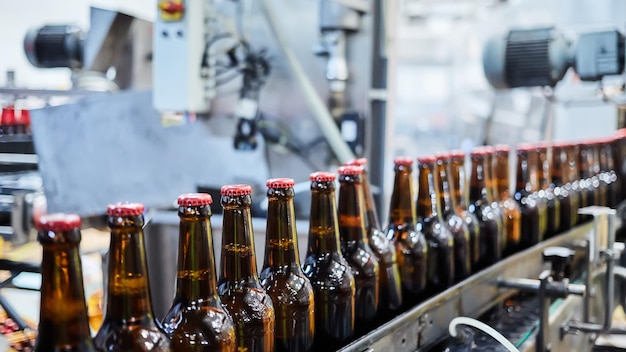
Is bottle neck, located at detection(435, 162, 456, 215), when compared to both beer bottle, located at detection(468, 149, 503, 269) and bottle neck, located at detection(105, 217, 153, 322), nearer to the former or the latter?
beer bottle, located at detection(468, 149, 503, 269)

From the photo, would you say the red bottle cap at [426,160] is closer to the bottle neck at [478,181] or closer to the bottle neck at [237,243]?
the bottle neck at [478,181]

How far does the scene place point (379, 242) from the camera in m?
0.96

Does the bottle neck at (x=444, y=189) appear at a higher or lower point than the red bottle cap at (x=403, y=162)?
lower

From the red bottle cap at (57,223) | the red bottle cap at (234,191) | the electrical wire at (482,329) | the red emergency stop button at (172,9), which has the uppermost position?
the red emergency stop button at (172,9)

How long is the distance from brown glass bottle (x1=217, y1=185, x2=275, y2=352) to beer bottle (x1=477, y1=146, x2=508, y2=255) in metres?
0.76

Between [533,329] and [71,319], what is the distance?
0.93 m

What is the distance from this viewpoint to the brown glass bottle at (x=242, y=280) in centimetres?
66

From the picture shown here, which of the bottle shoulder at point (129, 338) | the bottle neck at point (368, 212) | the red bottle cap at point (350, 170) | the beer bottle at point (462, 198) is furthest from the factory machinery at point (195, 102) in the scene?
the bottle shoulder at point (129, 338)

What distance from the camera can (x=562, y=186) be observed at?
170 cm

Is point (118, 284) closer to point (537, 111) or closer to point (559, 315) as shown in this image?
point (559, 315)

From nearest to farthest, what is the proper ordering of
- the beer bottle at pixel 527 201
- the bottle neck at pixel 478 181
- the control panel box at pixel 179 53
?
the bottle neck at pixel 478 181
the beer bottle at pixel 527 201
the control panel box at pixel 179 53

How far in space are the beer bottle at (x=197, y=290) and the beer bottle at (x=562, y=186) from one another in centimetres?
128

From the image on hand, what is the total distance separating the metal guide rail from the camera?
0.82 meters

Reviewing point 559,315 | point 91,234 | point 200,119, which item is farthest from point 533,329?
point 91,234
